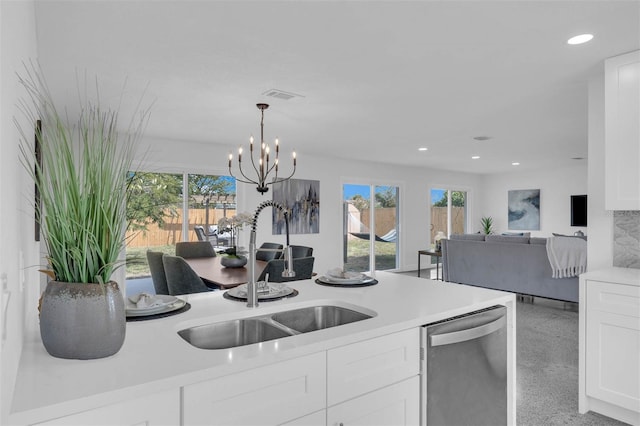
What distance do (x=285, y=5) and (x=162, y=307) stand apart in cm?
156

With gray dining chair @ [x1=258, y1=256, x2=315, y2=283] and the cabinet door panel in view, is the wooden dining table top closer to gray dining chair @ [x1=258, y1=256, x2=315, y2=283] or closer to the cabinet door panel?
gray dining chair @ [x1=258, y1=256, x2=315, y2=283]

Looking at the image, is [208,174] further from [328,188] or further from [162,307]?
[162,307]

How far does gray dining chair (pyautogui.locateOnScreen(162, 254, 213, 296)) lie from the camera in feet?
10.7

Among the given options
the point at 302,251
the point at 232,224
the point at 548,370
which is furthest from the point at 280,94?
the point at 548,370

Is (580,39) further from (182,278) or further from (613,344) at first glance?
(182,278)

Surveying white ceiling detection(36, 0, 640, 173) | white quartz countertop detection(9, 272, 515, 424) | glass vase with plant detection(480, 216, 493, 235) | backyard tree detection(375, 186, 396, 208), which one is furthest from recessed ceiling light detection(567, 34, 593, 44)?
glass vase with plant detection(480, 216, 493, 235)

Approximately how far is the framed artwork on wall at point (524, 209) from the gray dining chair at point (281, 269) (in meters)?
7.73

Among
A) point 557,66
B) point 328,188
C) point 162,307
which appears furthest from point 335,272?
point 328,188

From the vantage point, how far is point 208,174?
5980 mm

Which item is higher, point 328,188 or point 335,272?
point 328,188

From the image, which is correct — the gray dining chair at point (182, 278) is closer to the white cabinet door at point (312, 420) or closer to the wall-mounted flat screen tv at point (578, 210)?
the white cabinet door at point (312, 420)

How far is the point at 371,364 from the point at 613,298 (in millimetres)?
1825

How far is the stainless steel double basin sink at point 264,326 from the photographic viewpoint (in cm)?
149

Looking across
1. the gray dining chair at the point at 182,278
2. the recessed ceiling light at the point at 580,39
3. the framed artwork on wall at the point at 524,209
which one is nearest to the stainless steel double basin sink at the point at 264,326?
the gray dining chair at the point at 182,278
